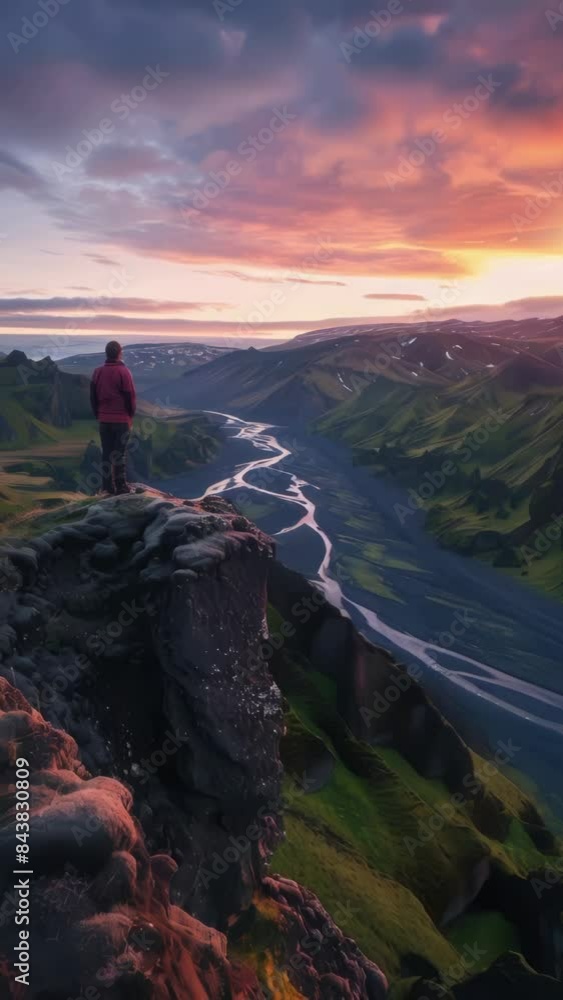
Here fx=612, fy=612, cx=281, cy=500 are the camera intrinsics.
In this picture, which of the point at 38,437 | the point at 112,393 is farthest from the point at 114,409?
the point at 38,437

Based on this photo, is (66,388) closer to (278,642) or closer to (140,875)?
(278,642)

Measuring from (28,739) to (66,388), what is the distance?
20255 cm

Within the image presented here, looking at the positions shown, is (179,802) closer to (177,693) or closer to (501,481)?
A: (177,693)

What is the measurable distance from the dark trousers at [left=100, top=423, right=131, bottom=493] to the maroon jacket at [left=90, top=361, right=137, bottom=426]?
11.6 inches

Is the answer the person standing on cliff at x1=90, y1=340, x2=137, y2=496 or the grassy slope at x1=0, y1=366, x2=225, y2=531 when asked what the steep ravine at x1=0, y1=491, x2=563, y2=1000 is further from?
the grassy slope at x1=0, y1=366, x2=225, y2=531

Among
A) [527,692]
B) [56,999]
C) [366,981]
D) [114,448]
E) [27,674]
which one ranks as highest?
[114,448]

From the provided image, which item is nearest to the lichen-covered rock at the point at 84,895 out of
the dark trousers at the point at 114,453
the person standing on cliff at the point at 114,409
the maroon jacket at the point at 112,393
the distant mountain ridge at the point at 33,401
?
the dark trousers at the point at 114,453

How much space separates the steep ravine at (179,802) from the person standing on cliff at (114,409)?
7.78ft

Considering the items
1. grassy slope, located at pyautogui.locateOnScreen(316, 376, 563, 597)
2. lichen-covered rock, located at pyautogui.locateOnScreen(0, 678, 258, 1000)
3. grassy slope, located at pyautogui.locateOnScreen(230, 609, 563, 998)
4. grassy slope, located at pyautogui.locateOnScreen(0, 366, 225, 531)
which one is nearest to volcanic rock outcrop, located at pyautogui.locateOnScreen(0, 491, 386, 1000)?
lichen-covered rock, located at pyautogui.locateOnScreen(0, 678, 258, 1000)

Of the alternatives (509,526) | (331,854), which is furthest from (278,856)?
(509,526)

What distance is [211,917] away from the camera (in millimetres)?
16719

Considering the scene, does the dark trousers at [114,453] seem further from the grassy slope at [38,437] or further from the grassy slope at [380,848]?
the grassy slope at [38,437]

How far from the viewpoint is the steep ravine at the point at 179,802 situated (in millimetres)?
10047

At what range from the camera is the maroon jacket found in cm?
2052
